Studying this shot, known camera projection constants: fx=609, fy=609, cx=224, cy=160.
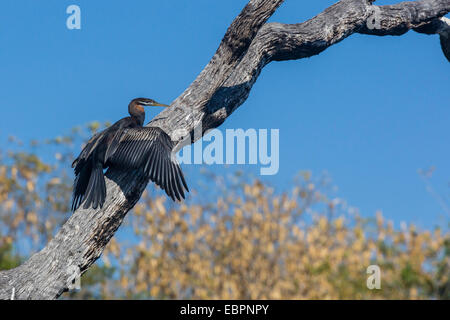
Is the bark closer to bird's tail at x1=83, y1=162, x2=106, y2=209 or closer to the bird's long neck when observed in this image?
bird's tail at x1=83, y1=162, x2=106, y2=209

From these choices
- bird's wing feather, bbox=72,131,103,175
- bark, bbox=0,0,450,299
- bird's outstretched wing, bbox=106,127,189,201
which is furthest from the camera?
bird's wing feather, bbox=72,131,103,175

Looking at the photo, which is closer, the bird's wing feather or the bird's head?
the bird's wing feather

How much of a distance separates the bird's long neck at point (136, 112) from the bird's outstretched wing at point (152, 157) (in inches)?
28.1

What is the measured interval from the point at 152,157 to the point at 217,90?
877 mm

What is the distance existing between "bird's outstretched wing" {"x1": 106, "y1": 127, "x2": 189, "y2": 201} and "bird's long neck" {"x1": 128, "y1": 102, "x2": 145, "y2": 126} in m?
0.71

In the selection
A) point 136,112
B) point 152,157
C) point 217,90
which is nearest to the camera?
point 152,157

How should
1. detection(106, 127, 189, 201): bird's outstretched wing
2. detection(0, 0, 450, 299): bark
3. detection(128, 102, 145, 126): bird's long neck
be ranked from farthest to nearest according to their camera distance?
detection(128, 102, 145, 126): bird's long neck < detection(106, 127, 189, 201): bird's outstretched wing < detection(0, 0, 450, 299): bark

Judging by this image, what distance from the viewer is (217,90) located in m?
5.13

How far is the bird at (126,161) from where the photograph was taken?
181 inches

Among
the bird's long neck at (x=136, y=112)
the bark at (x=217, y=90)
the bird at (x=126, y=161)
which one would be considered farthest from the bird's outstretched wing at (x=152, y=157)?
the bird's long neck at (x=136, y=112)

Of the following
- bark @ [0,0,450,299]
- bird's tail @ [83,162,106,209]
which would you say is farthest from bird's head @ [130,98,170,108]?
bird's tail @ [83,162,106,209]

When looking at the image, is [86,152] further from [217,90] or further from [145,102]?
[217,90]

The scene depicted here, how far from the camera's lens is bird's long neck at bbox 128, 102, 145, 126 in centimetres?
557

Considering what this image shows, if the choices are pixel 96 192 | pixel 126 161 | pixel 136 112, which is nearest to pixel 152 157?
pixel 126 161
